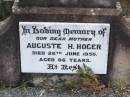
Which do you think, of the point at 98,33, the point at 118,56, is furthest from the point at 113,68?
the point at 98,33

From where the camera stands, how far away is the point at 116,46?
5.49 meters

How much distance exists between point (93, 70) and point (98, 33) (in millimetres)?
497

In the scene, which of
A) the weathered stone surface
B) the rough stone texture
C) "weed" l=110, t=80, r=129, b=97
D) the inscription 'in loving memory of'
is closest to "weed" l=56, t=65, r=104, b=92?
the inscription 'in loving memory of'

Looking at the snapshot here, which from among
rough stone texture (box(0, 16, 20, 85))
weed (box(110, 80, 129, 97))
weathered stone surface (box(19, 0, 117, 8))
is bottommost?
weed (box(110, 80, 129, 97))

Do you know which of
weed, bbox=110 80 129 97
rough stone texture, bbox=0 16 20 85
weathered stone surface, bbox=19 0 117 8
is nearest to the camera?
Answer: weathered stone surface, bbox=19 0 117 8

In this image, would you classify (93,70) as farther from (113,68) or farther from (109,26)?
(109,26)

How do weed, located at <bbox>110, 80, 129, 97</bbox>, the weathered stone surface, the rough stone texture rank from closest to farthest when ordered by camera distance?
the weathered stone surface < the rough stone texture < weed, located at <bbox>110, 80, 129, 97</bbox>

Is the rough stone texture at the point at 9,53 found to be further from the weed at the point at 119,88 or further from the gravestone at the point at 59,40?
the weed at the point at 119,88

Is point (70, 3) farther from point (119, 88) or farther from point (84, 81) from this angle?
point (119, 88)

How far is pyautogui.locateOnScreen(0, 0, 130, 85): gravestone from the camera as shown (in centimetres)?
530

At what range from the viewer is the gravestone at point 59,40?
5.30 meters

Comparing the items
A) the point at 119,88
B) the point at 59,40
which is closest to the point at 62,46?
the point at 59,40

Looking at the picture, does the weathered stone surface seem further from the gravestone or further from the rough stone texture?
the rough stone texture

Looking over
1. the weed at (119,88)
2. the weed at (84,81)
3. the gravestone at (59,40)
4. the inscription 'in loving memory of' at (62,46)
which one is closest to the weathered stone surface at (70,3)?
the gravestone at (59,40)
